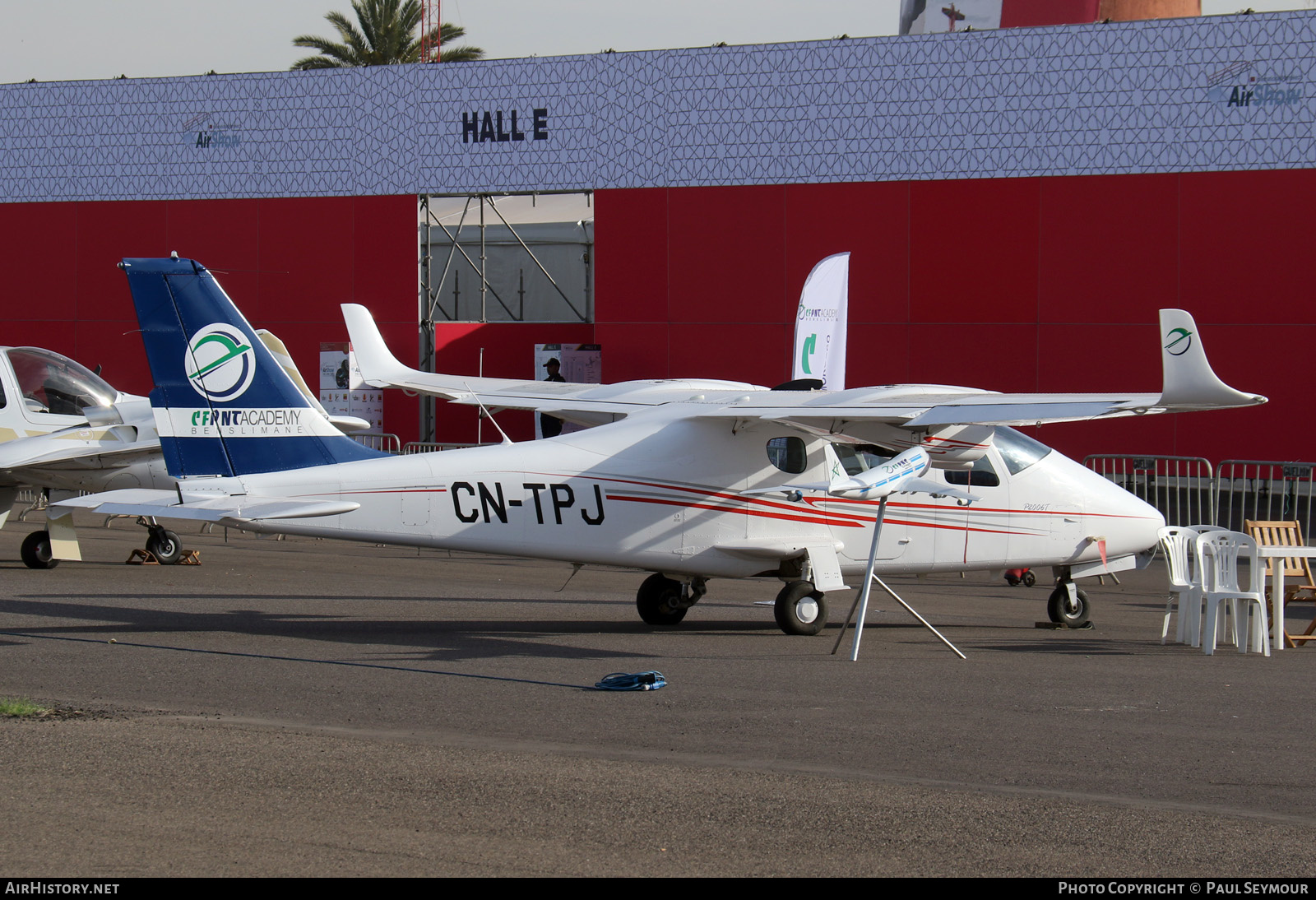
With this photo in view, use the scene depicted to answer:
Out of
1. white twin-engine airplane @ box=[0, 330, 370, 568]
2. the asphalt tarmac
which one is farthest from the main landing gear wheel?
white twin-engine airplane @ box=[0, 330, 370, 568]

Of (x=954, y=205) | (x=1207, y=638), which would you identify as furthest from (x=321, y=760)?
(x=954, y=205)

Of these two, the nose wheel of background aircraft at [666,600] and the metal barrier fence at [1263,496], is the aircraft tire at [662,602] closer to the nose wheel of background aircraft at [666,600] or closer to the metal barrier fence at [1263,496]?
the nose wheel of background aircraft at [666,600]

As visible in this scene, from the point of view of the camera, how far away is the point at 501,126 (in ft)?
96.4

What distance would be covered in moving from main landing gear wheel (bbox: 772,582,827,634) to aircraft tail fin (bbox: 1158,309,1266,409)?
3.66 m

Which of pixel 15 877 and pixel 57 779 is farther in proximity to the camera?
pixel 57 779

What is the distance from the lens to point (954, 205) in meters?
26.4

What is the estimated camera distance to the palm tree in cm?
3862

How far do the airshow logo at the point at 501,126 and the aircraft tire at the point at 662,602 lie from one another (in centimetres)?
1887

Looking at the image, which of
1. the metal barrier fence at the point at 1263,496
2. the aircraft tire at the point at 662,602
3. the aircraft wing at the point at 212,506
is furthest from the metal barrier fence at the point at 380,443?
the aircraft wing at the point at 212,506

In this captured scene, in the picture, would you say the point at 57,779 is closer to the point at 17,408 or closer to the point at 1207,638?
the point at 1207,638

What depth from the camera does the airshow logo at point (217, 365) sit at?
1077cm

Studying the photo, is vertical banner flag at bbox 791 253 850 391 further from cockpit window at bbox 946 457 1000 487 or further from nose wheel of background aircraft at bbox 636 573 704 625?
nose wheel of background aircraft at bbox 636 573 704 625

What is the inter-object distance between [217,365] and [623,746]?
5.32 metres

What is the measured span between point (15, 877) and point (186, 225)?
28185 mm
